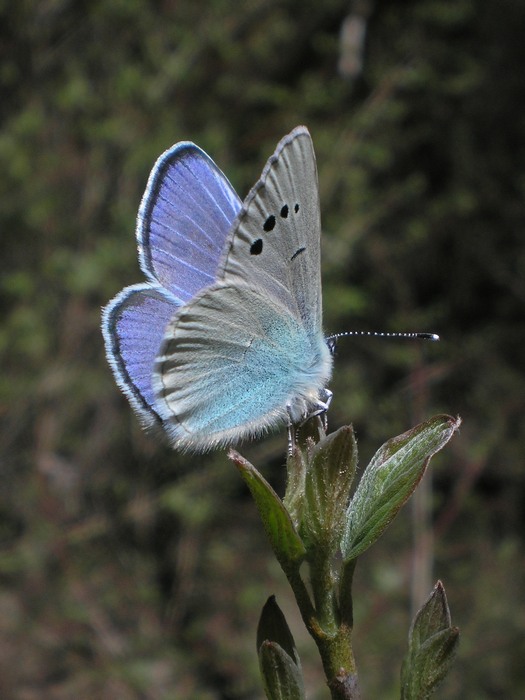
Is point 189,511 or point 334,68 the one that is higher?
point 334,68

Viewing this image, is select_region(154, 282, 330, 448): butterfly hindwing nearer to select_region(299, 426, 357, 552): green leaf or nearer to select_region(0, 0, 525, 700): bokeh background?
select_region(299, 426, 357, 552): green leaf

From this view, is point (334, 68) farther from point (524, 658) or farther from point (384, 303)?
point (524, 658)

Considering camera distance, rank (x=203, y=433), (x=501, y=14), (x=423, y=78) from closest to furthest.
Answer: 1. (x=203, y=433)
2. (x=423, y=78)
3. (x=501, y=14)

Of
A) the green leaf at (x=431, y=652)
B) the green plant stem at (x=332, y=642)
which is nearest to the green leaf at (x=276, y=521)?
the green plant stem at (x=332, y=642)

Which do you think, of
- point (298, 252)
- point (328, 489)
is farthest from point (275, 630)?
point (298, 252)

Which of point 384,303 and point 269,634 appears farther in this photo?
point 384,303

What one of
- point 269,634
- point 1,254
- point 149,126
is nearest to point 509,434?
point 149,126

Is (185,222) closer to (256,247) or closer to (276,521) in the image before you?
(256,247)
